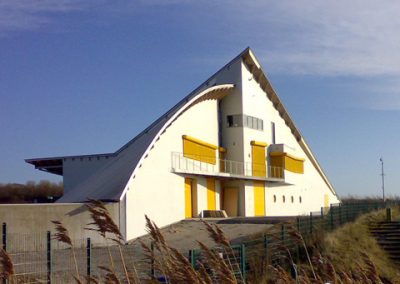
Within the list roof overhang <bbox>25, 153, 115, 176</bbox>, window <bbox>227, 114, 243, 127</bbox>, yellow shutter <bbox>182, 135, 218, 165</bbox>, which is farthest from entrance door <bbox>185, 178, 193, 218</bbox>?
window <bbox>227, 114, 243, 127</bbox>

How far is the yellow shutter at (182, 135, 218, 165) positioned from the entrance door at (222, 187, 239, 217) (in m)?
2.98

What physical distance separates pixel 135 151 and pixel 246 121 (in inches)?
457

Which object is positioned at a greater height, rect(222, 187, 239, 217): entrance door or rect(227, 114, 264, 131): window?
rect(227, 114, 264, 131): window

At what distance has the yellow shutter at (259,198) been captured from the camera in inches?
1693

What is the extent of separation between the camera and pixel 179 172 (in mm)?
33875

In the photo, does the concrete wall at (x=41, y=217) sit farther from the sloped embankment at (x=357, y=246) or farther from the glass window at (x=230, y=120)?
the glass window at (x=230, y=120)

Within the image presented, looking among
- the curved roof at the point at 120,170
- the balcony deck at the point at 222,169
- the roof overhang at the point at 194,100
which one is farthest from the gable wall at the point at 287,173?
the curved roof at the point at 120,170

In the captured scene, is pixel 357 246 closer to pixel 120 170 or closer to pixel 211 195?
pixel 120 170

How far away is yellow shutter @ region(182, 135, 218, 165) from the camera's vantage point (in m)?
35.4

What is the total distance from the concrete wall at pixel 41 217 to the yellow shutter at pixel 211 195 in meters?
13.3

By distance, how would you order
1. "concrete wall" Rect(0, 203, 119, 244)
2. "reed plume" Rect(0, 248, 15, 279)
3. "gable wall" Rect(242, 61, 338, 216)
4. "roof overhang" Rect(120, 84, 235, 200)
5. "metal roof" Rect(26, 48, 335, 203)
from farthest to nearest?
"gable wall" Rect(242, 61, 338, 216) < "roof overhang" Rect(120, 84, 235, 200) < "metal roof" Rect(26, 48, 335, 203) < "concrete wall" Rect(0, 203, 119, 244) < "reed plume" Rect(0, 248, 15, 279)

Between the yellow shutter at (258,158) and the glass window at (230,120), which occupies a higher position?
the glass window at (230,120)

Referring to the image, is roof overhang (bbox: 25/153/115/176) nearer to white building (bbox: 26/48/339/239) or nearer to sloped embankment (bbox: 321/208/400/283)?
white building (bbox: 26/48/339/239)

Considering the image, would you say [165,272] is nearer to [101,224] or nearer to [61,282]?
[101,224]
